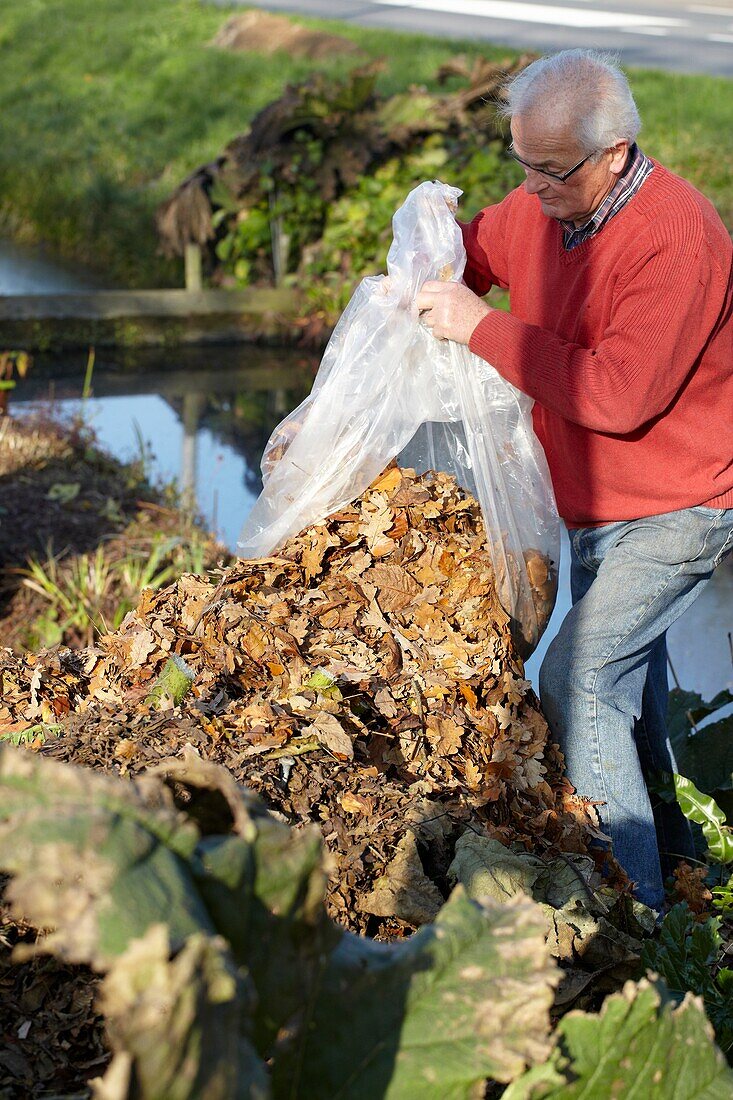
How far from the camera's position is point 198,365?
8656 millimetres

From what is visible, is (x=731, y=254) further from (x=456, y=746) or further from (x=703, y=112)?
(x=703, y=112)

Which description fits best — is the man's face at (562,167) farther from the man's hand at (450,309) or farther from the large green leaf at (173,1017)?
the large green leaf at (173,1017)

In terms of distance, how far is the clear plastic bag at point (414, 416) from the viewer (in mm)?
2715

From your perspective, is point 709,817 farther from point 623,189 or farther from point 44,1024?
point 44,1024

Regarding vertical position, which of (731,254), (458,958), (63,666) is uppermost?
(731,254)

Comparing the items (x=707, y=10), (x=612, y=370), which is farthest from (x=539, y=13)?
(x=612, y=370)

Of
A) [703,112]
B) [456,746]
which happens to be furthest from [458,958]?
[703,112]

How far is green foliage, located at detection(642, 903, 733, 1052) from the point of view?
2045 millimetres

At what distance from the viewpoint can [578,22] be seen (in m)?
16.2

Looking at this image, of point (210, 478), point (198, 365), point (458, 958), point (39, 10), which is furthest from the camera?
point (39, 10)

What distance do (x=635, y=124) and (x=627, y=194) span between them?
0.46ft

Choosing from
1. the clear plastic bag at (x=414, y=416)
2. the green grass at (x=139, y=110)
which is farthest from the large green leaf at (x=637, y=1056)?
the green grass at (x=139, y=110)

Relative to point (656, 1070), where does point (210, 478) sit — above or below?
below

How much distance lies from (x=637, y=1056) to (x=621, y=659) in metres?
1.54
